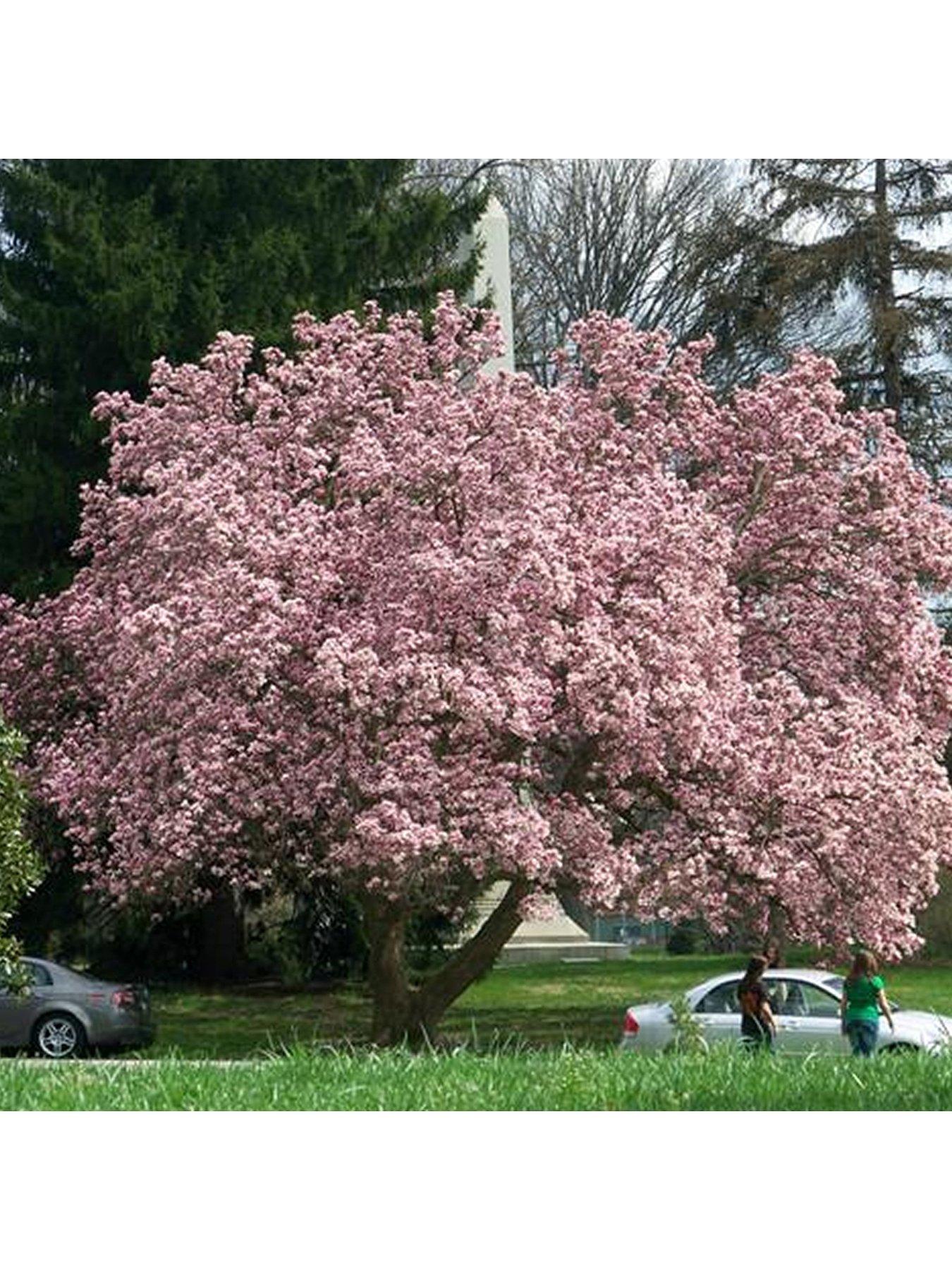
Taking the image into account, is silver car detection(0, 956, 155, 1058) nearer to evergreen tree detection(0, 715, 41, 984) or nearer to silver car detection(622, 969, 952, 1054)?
evergreen tree detection(0, 715, 41, 984)

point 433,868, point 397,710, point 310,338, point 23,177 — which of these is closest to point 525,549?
point 397,710

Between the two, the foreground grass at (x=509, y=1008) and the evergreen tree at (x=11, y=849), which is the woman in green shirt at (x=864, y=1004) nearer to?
the foreground grass at (x=509, y=1008)

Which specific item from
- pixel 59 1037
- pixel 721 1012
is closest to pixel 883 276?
pixel 721 1012

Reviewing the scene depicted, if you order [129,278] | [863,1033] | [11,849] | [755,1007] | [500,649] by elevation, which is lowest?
[863,1033]

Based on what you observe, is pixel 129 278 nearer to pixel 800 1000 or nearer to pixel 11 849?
pixel 11 849

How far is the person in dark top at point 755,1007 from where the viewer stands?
45.1ft

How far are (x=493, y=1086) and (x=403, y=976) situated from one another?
6.65 m

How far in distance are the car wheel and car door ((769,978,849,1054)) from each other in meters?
5.93

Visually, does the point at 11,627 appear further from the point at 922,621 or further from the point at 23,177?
the point at 922,621

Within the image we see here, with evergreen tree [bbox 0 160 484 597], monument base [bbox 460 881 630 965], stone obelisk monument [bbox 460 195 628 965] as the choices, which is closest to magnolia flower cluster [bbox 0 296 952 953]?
evergreen tree [bbox 0 160 484 597]

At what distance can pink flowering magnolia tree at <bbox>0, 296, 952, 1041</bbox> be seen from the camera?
48.0 feet

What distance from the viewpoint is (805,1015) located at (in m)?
14.5

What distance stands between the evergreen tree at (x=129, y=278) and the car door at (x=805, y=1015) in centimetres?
793

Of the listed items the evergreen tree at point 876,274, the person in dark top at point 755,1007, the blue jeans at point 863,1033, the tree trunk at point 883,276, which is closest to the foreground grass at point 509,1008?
the person in dark top at point 755,1007
